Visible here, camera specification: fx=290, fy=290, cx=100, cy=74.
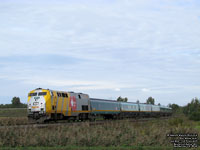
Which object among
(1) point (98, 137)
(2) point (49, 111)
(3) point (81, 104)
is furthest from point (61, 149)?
(3) point (81, 104)

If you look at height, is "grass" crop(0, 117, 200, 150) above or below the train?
below

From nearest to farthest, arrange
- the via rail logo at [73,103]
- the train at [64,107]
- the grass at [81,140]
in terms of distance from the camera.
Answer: the grass at [81,140] → the train at [64,107] → the via rail logo at [73,103]

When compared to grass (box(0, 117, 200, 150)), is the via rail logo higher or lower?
higher

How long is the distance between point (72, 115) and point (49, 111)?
212 inches

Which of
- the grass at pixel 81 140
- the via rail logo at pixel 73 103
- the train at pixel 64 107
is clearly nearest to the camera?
the grass at pixel 81 140

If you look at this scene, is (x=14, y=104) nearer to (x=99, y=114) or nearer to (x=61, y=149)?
(x=99, y=114)

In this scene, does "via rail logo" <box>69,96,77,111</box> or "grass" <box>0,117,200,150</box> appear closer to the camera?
"grass" <box>0,117,200,150</box>

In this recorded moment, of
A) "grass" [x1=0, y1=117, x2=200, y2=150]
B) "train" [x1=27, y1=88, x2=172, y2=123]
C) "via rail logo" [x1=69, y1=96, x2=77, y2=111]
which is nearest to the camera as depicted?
"grass" [x1=0, y1=117, x2=200, y2=150]

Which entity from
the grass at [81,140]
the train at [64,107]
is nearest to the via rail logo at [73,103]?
the train at [64,107]

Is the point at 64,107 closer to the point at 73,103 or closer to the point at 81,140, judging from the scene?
the point at 73,103

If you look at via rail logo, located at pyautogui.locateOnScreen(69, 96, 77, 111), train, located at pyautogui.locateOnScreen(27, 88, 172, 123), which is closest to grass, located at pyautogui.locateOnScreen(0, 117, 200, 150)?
train, located at pyautogui.locateOnScreen(27, 88, 172, 123)

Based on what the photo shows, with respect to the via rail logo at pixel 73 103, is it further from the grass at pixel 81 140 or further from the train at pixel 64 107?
the grass at pixel 81 140

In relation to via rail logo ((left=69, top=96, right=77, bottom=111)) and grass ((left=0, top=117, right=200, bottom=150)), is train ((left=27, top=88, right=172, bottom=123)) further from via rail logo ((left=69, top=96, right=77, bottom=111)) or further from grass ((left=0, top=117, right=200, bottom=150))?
grass ((left=0, top=117, right=200, bottom=150))

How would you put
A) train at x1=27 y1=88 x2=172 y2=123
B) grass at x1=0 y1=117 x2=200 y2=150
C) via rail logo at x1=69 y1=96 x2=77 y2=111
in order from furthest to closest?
via rail logo at x1=69 y1=96 x2=77 y2=111 → train at x1=27 y1=88 x2=172 y2=123 → grass at x1=0 y1=117 x2=200 y2=150
